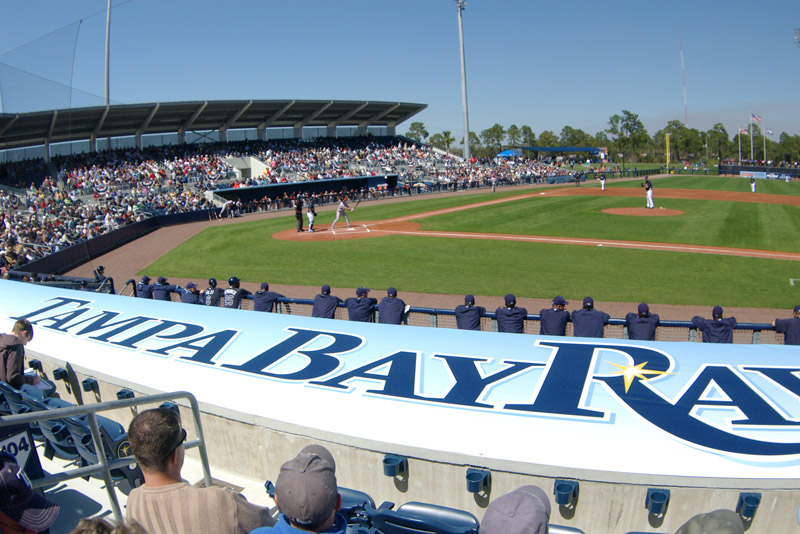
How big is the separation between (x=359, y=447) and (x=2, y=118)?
121 ft

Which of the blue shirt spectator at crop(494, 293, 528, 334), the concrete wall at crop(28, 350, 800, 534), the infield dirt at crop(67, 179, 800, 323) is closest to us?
the concrete wall at crop(28, 350, 800, 534)

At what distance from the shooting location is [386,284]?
55.4 ft

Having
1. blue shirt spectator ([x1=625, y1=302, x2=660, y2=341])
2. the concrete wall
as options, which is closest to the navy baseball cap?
the concrete wall

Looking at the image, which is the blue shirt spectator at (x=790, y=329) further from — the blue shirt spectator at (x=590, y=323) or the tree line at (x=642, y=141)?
the tree line at (x=642, y=141)

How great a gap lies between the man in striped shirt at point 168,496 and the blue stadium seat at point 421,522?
0.82 meters

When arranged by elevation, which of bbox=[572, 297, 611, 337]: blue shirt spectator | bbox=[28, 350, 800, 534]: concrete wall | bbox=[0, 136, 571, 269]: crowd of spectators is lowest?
bbox=[28, 350, 800, 534]: concrete wall

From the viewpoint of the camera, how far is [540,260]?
19.5 meters

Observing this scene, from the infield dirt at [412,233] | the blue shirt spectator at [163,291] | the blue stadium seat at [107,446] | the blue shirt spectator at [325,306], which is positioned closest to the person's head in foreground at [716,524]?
the blue stadium seat at [107,446]

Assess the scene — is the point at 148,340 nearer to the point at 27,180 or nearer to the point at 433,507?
the point at 433,507

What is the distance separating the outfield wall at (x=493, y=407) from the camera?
4.43 meters

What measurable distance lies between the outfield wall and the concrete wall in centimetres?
1

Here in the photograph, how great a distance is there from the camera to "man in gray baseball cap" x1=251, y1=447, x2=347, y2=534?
8.34 feet

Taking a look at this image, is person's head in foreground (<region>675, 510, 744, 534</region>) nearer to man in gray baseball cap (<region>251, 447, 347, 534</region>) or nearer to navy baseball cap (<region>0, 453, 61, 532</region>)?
man in gray baseball cap (<region>251, 447, 347, 534</region>)

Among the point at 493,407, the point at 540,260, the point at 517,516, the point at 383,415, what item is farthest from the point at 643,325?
the point at 540,260
